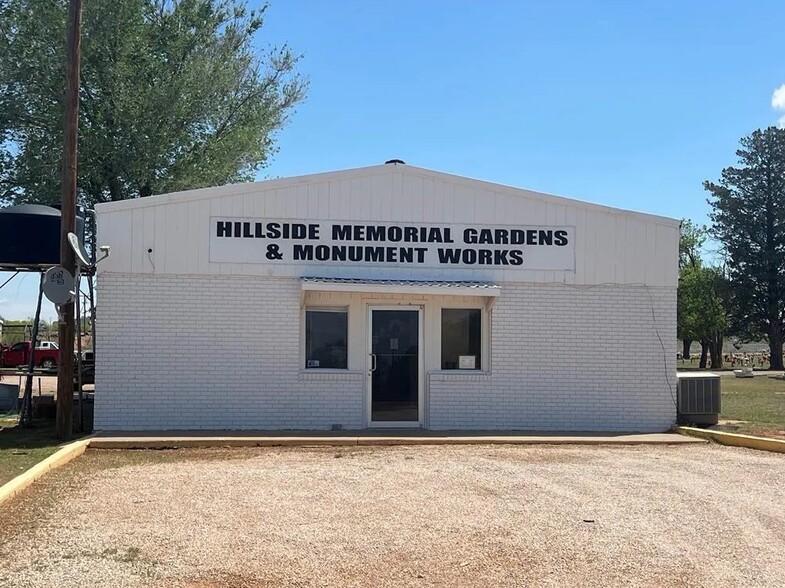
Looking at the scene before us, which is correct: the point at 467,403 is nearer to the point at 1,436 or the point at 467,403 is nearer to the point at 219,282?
the point at 219,282

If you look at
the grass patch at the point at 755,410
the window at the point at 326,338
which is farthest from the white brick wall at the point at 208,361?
the grass patch at the point at 755,410

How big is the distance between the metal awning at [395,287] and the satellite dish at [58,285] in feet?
10.6

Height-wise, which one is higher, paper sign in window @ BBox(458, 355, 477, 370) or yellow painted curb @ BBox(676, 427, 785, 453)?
paper sign in window @ BBox(458, 355, 477, 370)

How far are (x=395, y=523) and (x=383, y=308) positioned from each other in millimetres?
6094

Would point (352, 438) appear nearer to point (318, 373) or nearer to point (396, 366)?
point (318, 373)

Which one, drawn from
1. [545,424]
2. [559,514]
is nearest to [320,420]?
[545,424]

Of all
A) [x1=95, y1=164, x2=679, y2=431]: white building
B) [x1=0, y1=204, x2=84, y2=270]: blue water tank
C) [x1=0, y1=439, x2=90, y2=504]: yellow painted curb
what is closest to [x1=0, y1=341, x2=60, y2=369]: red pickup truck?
[x1=0, y1=204, x2=84, y2=270]: blue water tank

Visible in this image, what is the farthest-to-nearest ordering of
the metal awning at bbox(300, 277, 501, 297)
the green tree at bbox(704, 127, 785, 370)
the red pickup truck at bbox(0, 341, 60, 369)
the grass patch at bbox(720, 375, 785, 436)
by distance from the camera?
the green tree at bbox(704, 127, 785, 370) → the red pickup truck at bbox(0, 341, 60, 369) → the grass patch at bbox(720, 375, 785, 436) → the metal awning at bbox(300, 277, 501, 297)

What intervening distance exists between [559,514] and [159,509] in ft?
11.6

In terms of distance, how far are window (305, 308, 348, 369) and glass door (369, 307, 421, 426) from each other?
0.49 meters

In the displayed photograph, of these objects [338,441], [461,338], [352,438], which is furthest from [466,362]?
[338,441]

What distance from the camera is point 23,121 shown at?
2198 cm

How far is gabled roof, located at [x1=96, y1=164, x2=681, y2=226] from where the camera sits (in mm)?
12109

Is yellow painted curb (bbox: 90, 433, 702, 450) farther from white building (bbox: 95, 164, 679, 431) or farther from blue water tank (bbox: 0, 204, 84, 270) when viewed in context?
blue water tank (bbox: 0, 204, 84, 270)
